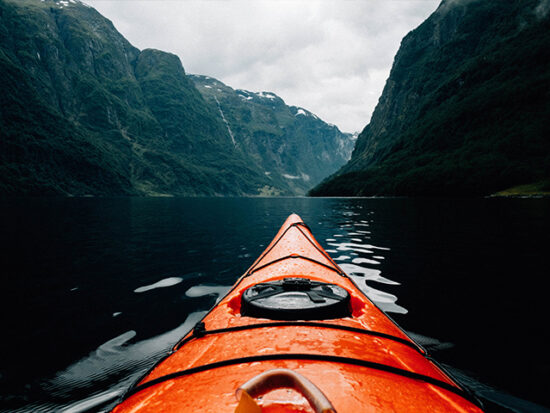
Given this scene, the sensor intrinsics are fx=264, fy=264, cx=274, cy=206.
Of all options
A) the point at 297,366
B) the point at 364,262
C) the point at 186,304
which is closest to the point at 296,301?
the point at 297,366

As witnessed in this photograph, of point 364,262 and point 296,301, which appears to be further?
point 364,262

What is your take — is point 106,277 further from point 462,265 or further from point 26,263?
point 462,265

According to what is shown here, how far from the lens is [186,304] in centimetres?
624

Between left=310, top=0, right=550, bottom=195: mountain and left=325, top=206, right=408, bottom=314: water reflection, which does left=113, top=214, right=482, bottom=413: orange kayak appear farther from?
left=310, top=0, right=550, bottom=195: mountain

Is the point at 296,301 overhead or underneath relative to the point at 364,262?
overhead

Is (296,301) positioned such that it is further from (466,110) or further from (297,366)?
(466,110)

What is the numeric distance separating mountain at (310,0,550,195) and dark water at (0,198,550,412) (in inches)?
3127

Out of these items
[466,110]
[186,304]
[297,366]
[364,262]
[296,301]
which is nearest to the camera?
[297,366]

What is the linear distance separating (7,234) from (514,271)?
2323 centimetres

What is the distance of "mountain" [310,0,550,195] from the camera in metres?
87.5

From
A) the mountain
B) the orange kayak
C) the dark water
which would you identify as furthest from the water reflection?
the mountain

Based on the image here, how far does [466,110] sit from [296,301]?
154 meters

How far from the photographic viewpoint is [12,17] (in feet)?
651

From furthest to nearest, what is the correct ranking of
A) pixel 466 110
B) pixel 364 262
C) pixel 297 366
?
1. pixel 466 110
2. pixel 364 262
3. pixel 297 366
